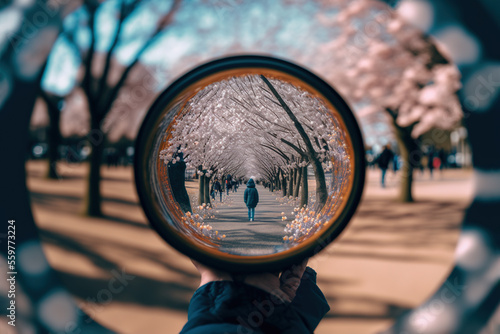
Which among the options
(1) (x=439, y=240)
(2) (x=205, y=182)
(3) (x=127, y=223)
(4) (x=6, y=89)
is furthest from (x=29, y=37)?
(1) (x=439, y=240)

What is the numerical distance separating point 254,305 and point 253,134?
0.42 metres

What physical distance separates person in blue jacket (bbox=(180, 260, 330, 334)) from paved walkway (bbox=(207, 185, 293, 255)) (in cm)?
10

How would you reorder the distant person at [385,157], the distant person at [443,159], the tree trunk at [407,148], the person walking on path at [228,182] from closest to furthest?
the person walking on path at [228,182]
the distant person at [385,157]
the tree trunk at [407,148]
the distant person at [443,159]

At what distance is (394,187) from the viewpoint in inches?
92.9

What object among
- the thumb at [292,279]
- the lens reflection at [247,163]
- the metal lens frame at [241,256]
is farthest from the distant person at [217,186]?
the thumb at [292,279]

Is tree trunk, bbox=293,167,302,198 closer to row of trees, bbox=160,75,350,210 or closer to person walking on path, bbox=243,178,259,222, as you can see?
row of trees, bbox=160,75,350,210

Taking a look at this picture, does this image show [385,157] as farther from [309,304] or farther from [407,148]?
[309,304]

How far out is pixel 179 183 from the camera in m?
0.64

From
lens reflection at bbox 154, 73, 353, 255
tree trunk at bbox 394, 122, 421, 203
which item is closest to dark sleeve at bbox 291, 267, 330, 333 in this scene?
lens reflection at bbox 154, 73, 353, 255

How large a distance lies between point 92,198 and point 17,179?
0.96 metres

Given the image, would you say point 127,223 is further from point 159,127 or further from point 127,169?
point 159,127

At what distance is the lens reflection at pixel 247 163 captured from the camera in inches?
24.7

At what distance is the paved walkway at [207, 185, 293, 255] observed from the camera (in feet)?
2.06

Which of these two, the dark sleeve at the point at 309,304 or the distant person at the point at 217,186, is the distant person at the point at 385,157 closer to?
the dark sleeve at the point at 309,304
